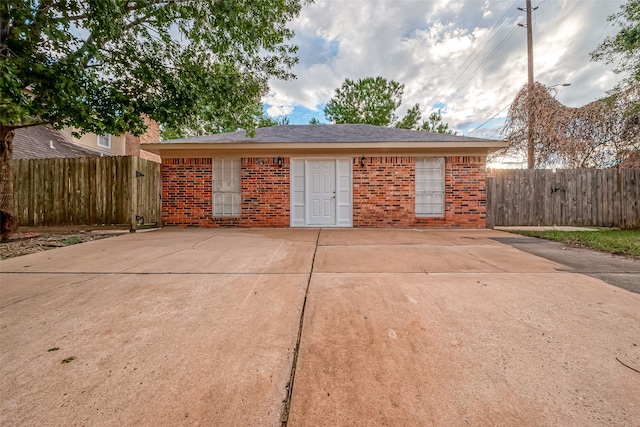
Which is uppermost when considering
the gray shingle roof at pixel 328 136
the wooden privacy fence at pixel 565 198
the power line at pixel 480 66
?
the power line at pixel 480 66

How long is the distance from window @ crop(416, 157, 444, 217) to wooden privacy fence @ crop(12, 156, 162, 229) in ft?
24.8

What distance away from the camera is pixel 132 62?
16.7 feet

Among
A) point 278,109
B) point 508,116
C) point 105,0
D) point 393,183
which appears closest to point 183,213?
point 105,0

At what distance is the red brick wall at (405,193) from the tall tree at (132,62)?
11.5 ft

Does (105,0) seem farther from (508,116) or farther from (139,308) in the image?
(508,116)

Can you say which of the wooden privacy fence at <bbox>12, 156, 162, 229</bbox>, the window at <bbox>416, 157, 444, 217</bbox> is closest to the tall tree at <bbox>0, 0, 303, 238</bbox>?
the wooden privacy fence at <bbox>12, 156, 162, 229</bbox>

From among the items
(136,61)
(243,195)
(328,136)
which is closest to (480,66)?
(328,136)

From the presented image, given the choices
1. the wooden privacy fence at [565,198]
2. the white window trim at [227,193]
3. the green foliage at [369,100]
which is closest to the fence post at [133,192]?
the white window trim at [227,193]

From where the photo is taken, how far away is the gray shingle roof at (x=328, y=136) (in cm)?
740

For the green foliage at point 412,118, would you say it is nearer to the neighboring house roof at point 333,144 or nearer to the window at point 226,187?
the neighboring house roof at point 333,144

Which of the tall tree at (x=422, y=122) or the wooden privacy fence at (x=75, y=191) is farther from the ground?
the tall tree at (x=422, y=122)

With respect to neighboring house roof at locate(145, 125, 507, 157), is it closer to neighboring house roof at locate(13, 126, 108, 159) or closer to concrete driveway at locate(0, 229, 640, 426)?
concrete driveway at locate(0, 229, 640, 426)

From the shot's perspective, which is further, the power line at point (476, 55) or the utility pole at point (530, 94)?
the power line at point (476, 55)

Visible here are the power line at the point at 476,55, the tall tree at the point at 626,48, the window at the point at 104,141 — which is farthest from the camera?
the window at the point at 104,141
